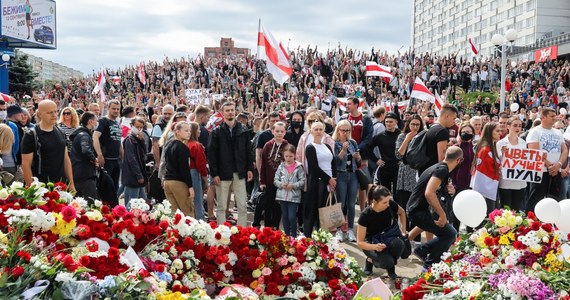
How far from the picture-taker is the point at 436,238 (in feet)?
21.5

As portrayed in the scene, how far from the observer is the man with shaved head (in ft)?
22.0

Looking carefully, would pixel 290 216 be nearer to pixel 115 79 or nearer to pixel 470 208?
pixel 470 208

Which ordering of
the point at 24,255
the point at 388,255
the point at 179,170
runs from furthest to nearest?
the point at 179,170 → the point at 388,255 → the point at 24,255

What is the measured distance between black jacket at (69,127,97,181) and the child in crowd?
240 centimetres

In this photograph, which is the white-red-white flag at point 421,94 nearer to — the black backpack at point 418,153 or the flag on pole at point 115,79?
the black backpack at point 418,153

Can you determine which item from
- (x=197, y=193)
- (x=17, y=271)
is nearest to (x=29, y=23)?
(x=197, y=193)

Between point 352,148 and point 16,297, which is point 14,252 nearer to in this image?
point 16,297

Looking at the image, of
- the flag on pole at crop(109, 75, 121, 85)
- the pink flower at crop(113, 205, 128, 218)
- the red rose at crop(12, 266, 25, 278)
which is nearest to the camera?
the red rose at crop(12, 266, 25, 278)

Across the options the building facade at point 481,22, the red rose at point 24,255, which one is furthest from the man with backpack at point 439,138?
the building facade at point 481,22

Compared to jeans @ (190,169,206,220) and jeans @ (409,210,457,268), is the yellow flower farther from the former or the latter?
jeans @ (190,169,206,220)

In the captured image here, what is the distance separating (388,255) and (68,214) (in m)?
3.76

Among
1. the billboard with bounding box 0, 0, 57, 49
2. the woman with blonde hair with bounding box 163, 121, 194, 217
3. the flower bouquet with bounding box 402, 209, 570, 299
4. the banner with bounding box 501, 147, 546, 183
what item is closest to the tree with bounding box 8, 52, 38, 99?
the billboard with bounding box 0, 0, 57, 49

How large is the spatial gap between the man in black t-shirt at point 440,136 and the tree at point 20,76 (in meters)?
44.8

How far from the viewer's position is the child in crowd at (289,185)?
806cm
